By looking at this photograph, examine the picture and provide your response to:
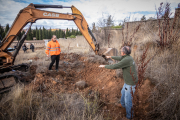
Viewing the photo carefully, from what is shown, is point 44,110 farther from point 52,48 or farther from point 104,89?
point 52,48

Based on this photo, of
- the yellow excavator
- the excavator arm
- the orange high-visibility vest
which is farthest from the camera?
the orange high-visibility vest

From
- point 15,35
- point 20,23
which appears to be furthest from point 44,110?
point 20,23

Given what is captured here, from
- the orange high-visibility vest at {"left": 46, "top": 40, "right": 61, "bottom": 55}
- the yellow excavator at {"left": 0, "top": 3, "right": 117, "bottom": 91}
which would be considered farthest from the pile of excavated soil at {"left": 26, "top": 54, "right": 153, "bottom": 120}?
the orange high-visibility vest at {"left": 46, "top": 40, "right": 61, "bottom": 55}

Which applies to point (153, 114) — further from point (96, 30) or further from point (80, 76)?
point (96, 30)

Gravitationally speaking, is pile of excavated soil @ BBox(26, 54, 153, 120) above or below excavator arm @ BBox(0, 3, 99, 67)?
below

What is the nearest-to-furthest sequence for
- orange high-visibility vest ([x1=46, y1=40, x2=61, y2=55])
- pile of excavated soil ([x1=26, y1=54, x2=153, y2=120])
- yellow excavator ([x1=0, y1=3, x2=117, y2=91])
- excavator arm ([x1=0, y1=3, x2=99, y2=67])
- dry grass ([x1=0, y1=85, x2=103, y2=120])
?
dry grass ([x1=0, y1=85, x2=103, y2=120]) < pile of excavated soil ([x1=26, y1=54, x2=153, y2=120]) < yellow excavator ([x1=0, y1=3, x2=117, y2=91]) < excavator arm ([x1=0, y1=3, x2=99, y2=67]) < orange high-visibility vest ([x1=46, y1=40, x2=61, y2=55])

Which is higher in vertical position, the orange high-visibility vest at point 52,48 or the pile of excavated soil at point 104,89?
the orange high-visibility vest at point 52,48

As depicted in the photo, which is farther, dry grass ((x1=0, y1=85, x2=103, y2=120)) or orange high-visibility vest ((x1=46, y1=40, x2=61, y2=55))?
orange high-visibility vest ((x1=46, y1=40, x2=61, y2=55))

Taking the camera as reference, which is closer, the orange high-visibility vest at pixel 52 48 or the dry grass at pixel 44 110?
the dry grass at pixel 44 110

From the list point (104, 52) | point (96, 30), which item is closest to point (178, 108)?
point (104, 52)

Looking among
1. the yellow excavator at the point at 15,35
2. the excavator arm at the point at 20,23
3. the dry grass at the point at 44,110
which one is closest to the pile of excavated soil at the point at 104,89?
the dry grass at the point at 44,110

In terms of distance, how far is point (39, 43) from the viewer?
108 ft

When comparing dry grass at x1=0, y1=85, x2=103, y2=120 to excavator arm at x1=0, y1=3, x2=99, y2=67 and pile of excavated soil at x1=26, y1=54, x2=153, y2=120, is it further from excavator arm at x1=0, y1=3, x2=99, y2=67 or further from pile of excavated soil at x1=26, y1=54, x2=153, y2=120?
excavator arm at x1=0, y1=3, x2=99, y2=67

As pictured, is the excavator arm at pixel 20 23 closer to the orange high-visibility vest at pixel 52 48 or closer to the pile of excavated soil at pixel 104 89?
the orange high-visibility vest at pixel 52 48
